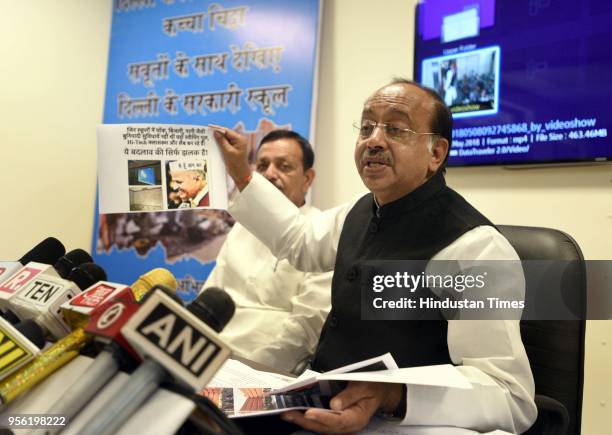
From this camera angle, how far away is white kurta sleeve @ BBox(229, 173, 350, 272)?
1.58m

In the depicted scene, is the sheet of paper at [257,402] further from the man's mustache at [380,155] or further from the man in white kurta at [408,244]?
the man's mustache at [380,155]

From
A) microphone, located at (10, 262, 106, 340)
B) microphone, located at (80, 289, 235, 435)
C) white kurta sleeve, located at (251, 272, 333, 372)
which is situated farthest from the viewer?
white kurta sleeve, located at (251, 272, 333, 372)

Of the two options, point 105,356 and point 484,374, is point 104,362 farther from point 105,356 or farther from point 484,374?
point 484,374

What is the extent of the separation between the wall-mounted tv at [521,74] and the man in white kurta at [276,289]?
0.74 m

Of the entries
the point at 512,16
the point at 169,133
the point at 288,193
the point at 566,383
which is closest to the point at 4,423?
the point at 169,133

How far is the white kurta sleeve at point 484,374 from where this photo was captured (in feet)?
2.90

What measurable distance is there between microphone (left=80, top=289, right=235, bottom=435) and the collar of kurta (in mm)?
912

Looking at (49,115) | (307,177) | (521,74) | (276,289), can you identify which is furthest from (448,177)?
(49,115)

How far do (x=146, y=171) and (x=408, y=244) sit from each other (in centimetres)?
66

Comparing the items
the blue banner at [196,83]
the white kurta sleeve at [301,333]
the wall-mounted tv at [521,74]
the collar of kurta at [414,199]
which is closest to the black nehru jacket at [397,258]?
the collar of kurta at [414,199]

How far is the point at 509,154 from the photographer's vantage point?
2.19 meters

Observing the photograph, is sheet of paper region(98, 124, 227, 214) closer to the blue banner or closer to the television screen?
the television screen

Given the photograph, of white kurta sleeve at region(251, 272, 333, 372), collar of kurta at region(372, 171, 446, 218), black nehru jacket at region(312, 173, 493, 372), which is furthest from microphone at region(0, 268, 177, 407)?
white kurta sleeve at region(251, 272, 333, 372)

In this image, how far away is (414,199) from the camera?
1.34m
